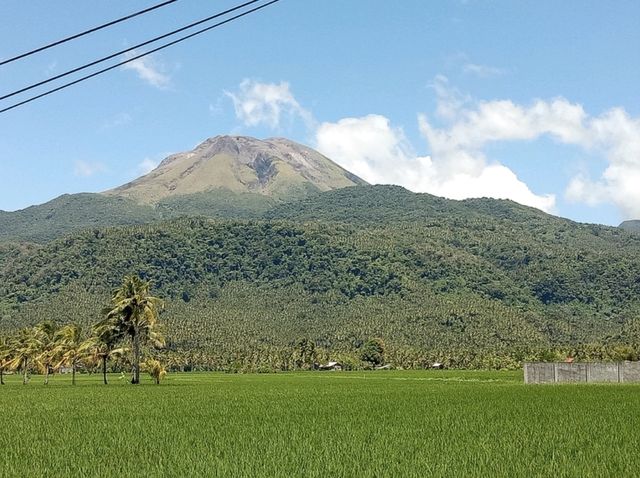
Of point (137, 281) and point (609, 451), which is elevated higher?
point (137, 281)

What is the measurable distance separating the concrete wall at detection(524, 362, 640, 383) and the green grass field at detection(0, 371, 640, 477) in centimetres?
2241

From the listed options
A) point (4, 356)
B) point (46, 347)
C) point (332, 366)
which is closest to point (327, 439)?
point (46, 347)

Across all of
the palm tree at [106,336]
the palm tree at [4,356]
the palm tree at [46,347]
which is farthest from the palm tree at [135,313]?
the palm tree at [4,356]

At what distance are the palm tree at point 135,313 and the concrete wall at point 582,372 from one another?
3078 cm

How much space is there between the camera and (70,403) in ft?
113

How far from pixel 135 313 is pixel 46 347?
23.0m

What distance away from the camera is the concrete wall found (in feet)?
174

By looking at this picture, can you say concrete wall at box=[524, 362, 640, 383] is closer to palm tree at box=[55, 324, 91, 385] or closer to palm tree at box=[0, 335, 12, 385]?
palm tree at box=[55, 324, 91, 385]

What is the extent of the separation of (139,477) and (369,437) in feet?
24.5

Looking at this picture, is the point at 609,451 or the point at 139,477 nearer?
the point at 139,477

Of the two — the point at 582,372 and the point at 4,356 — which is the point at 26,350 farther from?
the point at 582,372

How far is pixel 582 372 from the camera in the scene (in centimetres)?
5400

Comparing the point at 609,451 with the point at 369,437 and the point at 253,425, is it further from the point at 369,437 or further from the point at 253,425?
the point at 253,425

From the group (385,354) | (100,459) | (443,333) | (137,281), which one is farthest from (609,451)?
(443,333)
